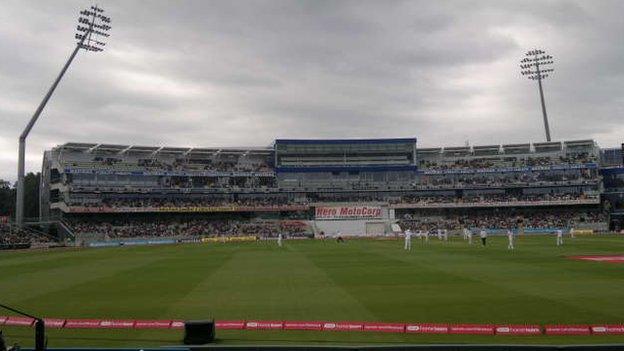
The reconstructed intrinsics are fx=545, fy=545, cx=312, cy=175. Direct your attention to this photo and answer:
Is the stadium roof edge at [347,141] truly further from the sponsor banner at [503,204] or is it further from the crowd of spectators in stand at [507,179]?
the sponsor banner at [503,204]

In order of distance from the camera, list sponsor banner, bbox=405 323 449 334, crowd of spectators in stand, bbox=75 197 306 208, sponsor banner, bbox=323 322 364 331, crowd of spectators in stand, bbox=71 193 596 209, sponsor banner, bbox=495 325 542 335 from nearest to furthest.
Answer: sponsor banner, bbox=495 325 542 335, sponsor banner, bbox=405 323 449 334, sponsor banner, bbox=323 322 364 331, crowd of spectators in stand, bbox=75 197 306 208, crowd of spectators in stand, bbox=71 193 596 209

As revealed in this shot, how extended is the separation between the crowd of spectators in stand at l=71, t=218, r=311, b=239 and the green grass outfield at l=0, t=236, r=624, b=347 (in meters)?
53.4

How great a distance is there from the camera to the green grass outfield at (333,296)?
12.9 meters

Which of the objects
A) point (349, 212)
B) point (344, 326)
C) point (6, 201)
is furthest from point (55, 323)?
point (6, 201)

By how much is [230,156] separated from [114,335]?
89238 millimetres

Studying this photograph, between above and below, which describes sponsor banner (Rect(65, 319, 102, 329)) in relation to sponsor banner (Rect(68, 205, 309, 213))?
below

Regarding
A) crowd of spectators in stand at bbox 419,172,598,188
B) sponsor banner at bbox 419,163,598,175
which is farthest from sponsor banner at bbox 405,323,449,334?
sponsor banner at bbox 419,163,598,175

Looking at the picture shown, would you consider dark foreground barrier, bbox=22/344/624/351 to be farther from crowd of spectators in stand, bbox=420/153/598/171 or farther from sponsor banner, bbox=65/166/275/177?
crowd of spectators in stand, bbox=420/153/598/171

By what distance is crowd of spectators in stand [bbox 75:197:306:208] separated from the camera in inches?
3391

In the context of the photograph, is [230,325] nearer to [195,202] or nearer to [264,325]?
[264,325]

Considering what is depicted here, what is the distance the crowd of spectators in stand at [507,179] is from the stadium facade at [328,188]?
0.62 ft

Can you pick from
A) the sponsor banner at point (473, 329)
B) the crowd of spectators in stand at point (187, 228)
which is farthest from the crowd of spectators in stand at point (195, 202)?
the sponsor banner at point (473, 329)

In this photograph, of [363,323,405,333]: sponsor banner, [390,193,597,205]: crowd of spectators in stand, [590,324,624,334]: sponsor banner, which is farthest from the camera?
[390,193,597,205]: crowd of spectators in stand

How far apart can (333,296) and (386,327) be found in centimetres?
547
